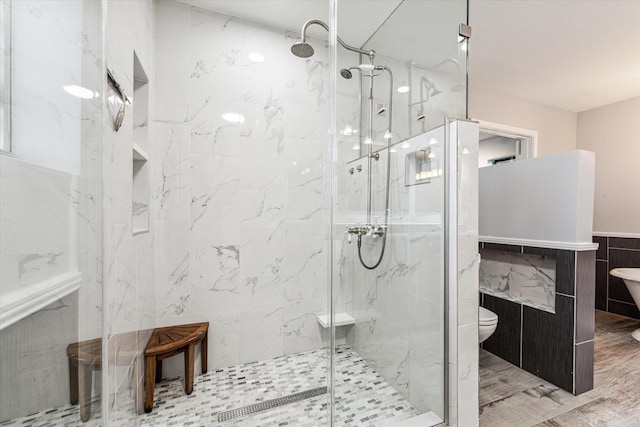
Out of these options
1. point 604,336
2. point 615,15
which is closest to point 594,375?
point 604,336

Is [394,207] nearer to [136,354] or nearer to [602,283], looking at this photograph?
[136,354]

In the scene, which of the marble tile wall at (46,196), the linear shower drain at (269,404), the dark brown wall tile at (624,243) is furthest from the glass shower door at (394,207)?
the dark brown wall tile at (624,243)

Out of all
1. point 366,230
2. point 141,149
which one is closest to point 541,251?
point 366,230

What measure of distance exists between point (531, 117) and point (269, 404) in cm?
416

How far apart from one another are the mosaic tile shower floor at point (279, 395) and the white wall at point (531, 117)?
296cm

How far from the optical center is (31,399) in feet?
1.92

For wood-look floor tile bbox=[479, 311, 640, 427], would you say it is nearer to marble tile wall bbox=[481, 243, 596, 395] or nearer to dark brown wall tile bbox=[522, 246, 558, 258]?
marble tile wall bbox=[481, 243, 596, 395]

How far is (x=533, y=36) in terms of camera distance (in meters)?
2.30

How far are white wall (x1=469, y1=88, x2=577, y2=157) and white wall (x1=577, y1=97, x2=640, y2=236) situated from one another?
240 millimetres

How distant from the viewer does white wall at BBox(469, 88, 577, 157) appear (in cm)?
317

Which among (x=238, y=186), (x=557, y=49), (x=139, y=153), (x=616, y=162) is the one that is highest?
(x=557, y=49)

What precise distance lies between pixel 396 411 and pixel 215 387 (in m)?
1.15

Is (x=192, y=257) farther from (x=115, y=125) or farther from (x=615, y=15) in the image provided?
(x=615, y=15)

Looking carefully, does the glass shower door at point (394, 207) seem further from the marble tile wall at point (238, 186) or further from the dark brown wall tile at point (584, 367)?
the dark brown wall tile at point (584, 367)
